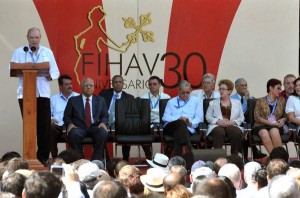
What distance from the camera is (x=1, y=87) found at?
12.8 meters

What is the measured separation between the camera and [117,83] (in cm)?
1230

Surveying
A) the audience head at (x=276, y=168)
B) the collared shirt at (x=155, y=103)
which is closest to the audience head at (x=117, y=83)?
the collared shirt at (x=155, y=103)

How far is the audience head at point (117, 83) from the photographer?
1230 centimetres

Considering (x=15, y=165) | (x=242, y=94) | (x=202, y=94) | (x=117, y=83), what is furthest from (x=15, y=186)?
(x=242, y=94)

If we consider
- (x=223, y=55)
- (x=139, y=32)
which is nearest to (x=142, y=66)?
(x=139, y=32)

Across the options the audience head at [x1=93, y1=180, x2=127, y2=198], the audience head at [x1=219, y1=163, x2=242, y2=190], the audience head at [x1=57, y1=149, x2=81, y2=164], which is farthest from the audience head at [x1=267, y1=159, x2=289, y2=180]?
the audience head at [x1=57, y1=149, x2=81, y2=164]

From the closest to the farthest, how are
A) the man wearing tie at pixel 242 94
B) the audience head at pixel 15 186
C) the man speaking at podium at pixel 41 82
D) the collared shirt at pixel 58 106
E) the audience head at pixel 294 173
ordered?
the audience head at pixel 15 186
the audience head at pixel 294 173
the man speaking at podium at pixel 41 82
the collared shirt at pixel 58 106
the man wearing tie at pixel 242 94

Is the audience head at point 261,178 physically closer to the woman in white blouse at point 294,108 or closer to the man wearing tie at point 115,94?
the woman in white blouse at point 294,108

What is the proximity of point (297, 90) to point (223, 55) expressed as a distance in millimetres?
1847

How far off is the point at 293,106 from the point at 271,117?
14.1 inches

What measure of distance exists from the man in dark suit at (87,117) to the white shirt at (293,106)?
2.64m

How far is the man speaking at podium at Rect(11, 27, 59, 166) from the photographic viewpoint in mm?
10180

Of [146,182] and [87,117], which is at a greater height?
[87,117]

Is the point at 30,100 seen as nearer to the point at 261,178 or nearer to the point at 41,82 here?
the point at 41,82
